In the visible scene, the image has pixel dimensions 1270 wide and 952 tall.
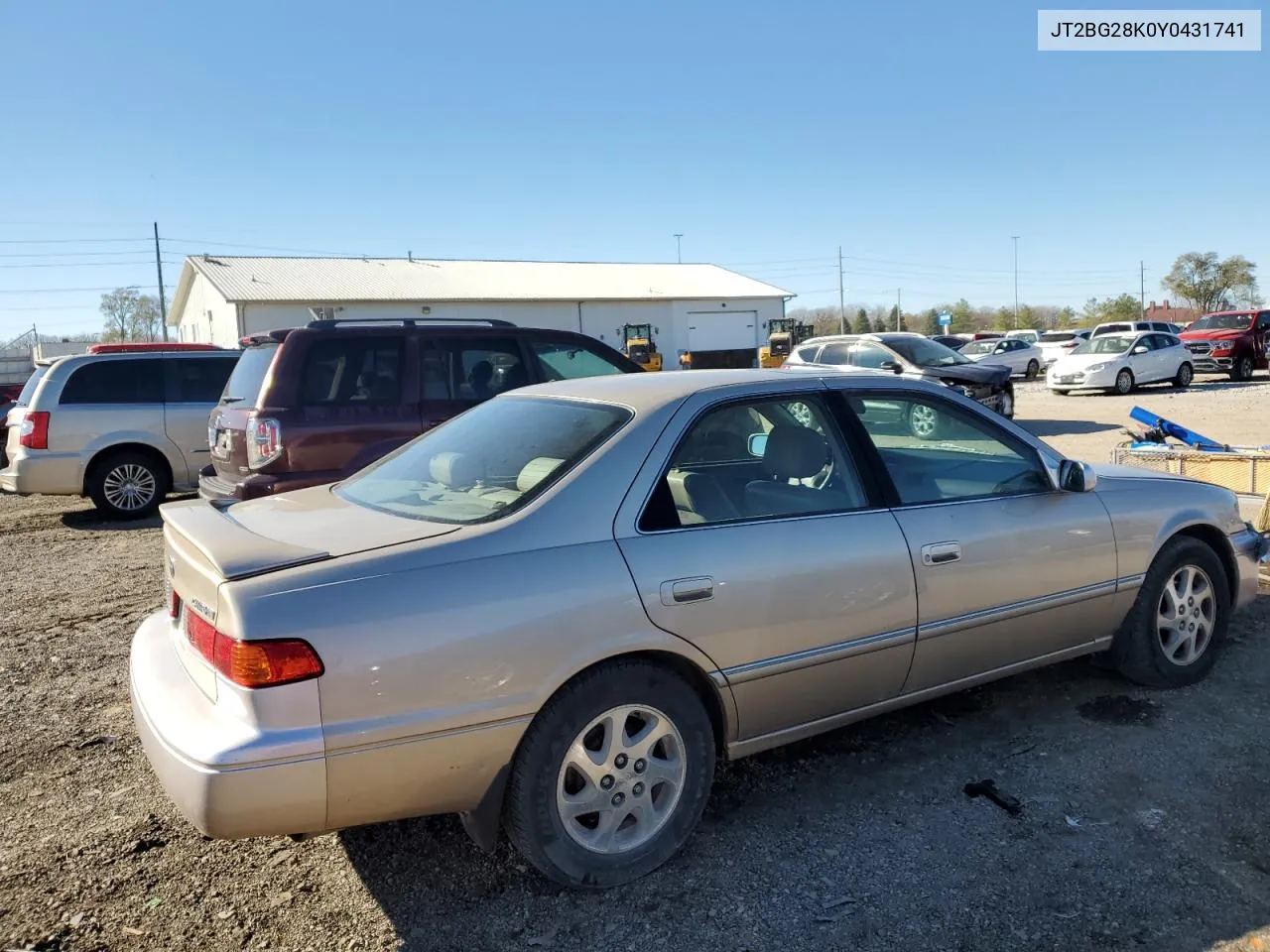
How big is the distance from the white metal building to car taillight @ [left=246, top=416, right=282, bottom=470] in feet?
109

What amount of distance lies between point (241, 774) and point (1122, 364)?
2404 centimetres

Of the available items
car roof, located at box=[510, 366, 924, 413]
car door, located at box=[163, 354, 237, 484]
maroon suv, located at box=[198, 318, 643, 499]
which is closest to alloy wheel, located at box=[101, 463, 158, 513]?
car door, located at box=[163, 354, 237, 484]

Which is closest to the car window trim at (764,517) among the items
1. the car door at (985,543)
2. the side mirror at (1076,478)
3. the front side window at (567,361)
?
the car door at (985,543)

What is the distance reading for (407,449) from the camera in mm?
3873

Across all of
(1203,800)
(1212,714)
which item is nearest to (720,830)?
(1203,800)

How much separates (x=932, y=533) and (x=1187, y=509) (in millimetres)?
1618

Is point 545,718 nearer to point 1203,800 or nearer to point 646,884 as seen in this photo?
point 646,884

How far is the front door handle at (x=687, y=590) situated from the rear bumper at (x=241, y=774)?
1043 mm

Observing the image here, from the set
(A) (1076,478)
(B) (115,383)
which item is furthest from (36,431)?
(A) (1076,478)

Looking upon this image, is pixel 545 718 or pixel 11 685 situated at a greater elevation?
pixel 545 718

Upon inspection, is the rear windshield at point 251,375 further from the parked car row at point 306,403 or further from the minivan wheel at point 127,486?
the minivan wheel at point 127,486

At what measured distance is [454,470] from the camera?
342cm

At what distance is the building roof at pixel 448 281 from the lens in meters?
40.9

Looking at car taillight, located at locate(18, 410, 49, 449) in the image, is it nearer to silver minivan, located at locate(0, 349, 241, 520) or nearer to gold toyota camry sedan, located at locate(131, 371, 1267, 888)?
silver minivan, located at locate(0, 349, 241, 520)
